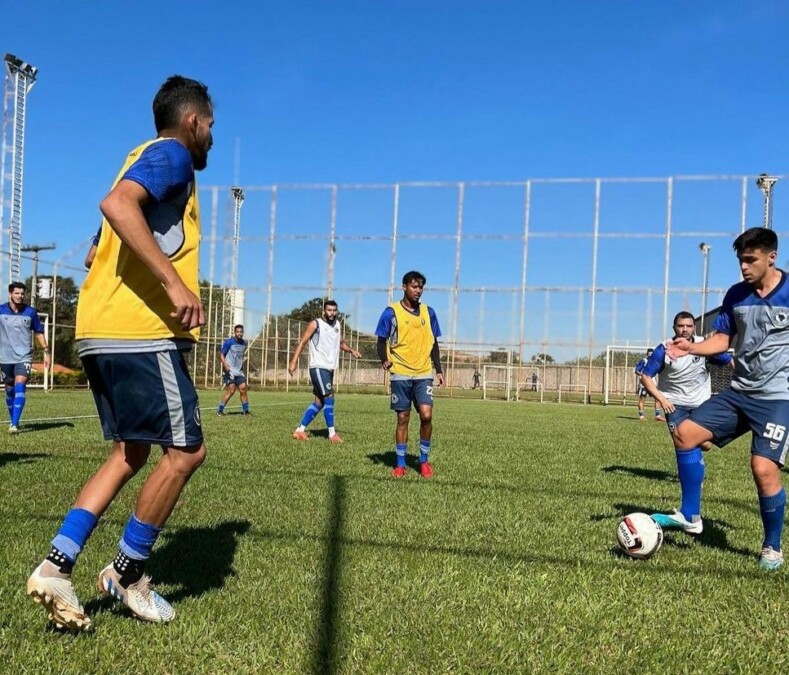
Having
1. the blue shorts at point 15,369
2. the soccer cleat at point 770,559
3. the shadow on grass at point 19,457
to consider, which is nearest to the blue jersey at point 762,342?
the soccer cleat at point 770,559

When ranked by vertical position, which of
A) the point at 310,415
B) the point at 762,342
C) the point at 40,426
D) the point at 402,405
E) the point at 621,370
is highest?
the point at 762,342

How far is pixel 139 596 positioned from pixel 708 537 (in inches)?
151

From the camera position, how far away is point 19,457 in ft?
24.3

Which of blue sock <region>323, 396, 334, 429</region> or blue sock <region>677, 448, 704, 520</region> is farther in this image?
blue sock <region>323, 396, 334, 429</region>

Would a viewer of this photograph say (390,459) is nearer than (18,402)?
Yes

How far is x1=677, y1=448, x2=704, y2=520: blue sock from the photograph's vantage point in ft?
15.9

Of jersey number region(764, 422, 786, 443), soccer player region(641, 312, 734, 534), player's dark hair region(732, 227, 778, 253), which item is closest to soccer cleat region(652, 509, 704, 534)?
soccer player region(641, 312, 734, 534)

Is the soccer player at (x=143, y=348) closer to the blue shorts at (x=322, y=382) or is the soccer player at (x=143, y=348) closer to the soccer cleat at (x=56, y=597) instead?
the soccer cleat at (x=56, y=597)

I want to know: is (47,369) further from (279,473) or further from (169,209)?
(169,209)

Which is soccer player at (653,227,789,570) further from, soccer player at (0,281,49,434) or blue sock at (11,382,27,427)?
Answer: soccer player at (0,281,49,434)

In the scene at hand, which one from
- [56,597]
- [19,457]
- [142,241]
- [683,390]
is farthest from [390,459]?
[142,241]

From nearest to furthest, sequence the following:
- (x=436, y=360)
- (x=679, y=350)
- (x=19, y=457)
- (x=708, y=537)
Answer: (x=679, y=350), (x=708, y=537), (x=19, y=457), (x=436, y=360)

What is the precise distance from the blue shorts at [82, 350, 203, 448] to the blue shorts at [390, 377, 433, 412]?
5044mm

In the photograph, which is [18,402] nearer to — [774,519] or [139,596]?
[139,596]
